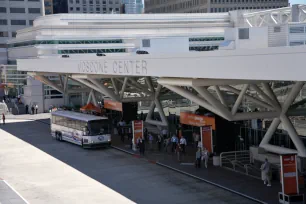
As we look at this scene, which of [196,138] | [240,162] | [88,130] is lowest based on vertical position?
[240,162]

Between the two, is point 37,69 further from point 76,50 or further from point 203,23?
point 203,23

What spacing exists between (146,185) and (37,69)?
2460 cm

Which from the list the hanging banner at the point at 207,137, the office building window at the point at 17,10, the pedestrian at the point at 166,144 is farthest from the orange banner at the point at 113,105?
the office building window at the point at 17,10

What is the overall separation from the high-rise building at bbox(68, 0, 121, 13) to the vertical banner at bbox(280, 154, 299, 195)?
138 meters

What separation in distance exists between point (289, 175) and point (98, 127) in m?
15.2

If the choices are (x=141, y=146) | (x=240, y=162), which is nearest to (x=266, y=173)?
(x=240, y=162)

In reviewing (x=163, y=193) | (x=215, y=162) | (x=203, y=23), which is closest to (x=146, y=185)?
(x=163, y=193)

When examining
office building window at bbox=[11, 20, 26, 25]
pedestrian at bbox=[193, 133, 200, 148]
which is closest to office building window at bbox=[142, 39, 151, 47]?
pedestrian at bbox=[193, 133, 200, 148]

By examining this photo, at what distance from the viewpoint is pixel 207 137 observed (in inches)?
1001

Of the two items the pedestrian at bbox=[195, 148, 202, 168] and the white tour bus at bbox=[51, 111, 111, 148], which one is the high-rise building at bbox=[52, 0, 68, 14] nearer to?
the white tour bus at bbox=[51, 111, 111, 148]

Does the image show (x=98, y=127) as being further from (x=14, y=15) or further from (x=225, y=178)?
(x=14, y=15)

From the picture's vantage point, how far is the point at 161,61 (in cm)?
2275

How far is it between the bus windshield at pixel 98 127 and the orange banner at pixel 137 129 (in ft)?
6.95

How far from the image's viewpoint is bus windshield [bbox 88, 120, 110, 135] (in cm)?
3059
